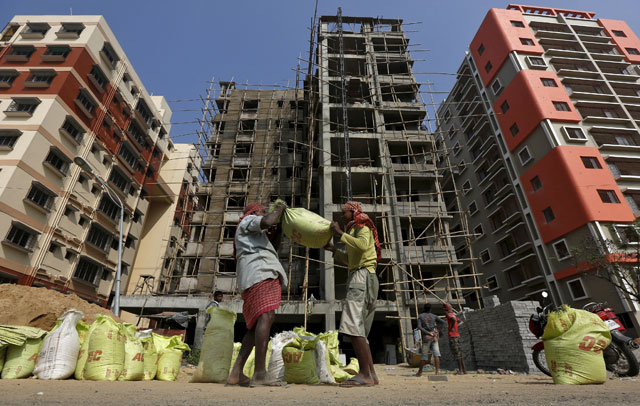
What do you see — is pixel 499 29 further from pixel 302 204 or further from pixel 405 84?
pixel 302 204

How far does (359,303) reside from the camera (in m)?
3.37

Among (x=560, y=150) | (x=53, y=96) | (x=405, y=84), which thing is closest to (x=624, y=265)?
(x=560, y=150)

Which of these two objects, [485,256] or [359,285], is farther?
[485,256]

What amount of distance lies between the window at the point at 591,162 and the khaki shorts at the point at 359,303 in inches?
950

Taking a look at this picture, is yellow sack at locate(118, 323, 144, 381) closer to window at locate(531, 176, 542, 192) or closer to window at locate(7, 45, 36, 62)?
window at locate(531, 176, 542, 192)

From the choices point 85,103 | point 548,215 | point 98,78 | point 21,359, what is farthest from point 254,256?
point 98,78

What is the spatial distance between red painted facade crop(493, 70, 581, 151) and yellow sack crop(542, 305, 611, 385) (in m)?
23.7

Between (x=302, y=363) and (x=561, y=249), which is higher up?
(x=561, y=249)

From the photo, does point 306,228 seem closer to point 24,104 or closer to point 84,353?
point 84,353

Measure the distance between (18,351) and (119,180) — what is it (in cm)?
2467

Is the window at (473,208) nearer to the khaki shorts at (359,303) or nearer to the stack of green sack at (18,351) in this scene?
the khaki shorts at (359,303)

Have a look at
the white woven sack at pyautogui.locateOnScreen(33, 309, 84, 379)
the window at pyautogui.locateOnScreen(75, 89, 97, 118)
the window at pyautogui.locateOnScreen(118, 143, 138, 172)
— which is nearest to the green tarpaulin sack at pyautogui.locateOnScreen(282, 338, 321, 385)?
the white woven sack at pyautogui.locateOnScreen(33, 309, 84, 379)

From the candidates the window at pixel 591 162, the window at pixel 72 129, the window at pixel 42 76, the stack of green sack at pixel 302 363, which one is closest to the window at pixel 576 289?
the window at pixel 591 162

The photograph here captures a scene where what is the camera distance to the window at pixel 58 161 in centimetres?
1892
